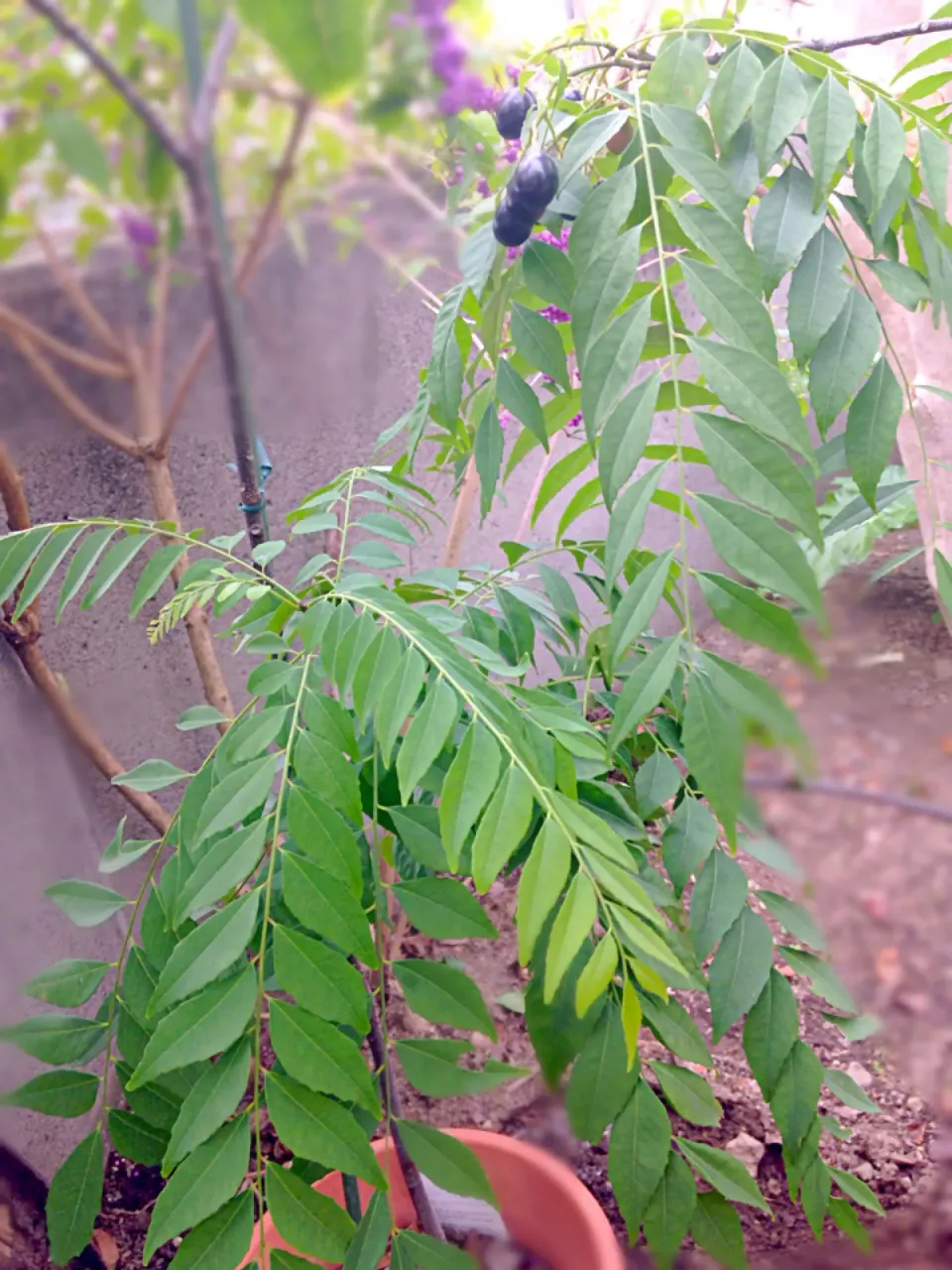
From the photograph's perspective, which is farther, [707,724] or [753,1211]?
[753,1211]

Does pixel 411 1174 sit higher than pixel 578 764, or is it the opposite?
pixel 578 764

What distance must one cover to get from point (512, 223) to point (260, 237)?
41cm

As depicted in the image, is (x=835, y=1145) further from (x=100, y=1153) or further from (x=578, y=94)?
(x=578, y=94)

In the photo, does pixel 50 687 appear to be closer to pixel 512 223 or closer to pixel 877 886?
pixel 512 223

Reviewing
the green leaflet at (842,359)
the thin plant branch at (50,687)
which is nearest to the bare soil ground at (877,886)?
the green leaflet at (842,359)

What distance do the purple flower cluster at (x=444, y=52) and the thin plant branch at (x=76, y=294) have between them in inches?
3.2

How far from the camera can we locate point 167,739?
102 cm

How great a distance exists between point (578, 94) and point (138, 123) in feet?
2.24

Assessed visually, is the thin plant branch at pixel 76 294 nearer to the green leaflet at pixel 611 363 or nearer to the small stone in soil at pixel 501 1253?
the green leaflet at pixel 611 363

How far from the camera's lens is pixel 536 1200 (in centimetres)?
80

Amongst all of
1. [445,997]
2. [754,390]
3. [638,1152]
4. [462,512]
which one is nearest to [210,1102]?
[445,997]

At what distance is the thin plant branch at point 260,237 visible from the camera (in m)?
0.15

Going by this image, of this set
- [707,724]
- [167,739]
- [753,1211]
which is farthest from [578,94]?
[753,1211]

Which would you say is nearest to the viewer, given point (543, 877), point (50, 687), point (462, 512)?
point (543, 877)
